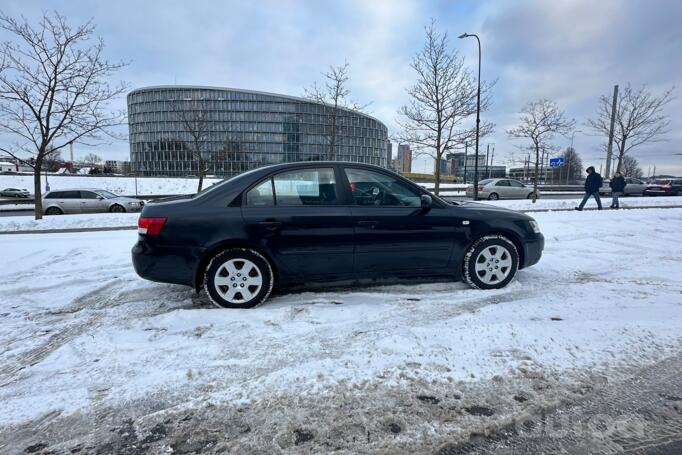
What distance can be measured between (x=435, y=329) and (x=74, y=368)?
2.93m

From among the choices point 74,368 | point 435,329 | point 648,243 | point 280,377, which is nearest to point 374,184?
point 435,329

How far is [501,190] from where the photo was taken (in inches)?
861

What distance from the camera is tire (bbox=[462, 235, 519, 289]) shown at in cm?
428

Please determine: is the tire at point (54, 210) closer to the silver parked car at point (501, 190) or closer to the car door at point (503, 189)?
the silver parked car at point (501, 190)

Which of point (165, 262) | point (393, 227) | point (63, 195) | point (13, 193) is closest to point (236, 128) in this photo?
point (13, 193)

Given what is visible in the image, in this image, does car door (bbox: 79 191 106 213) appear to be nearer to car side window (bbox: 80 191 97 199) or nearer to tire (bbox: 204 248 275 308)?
car side window (bbox: 80 191 97 199)

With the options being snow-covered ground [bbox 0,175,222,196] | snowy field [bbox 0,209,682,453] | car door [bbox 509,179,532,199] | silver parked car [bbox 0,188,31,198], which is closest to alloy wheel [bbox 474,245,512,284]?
snowy field [bbox 0,209,682,453]

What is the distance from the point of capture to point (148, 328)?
3287 mm

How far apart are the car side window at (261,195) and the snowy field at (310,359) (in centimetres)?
111

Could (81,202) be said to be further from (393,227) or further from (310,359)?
(310,359)

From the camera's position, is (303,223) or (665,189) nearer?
(303,223)

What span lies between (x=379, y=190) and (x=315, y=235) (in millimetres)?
945

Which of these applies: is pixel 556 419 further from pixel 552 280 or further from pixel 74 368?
pixel 74 368

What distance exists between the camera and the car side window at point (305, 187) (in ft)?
12.7
